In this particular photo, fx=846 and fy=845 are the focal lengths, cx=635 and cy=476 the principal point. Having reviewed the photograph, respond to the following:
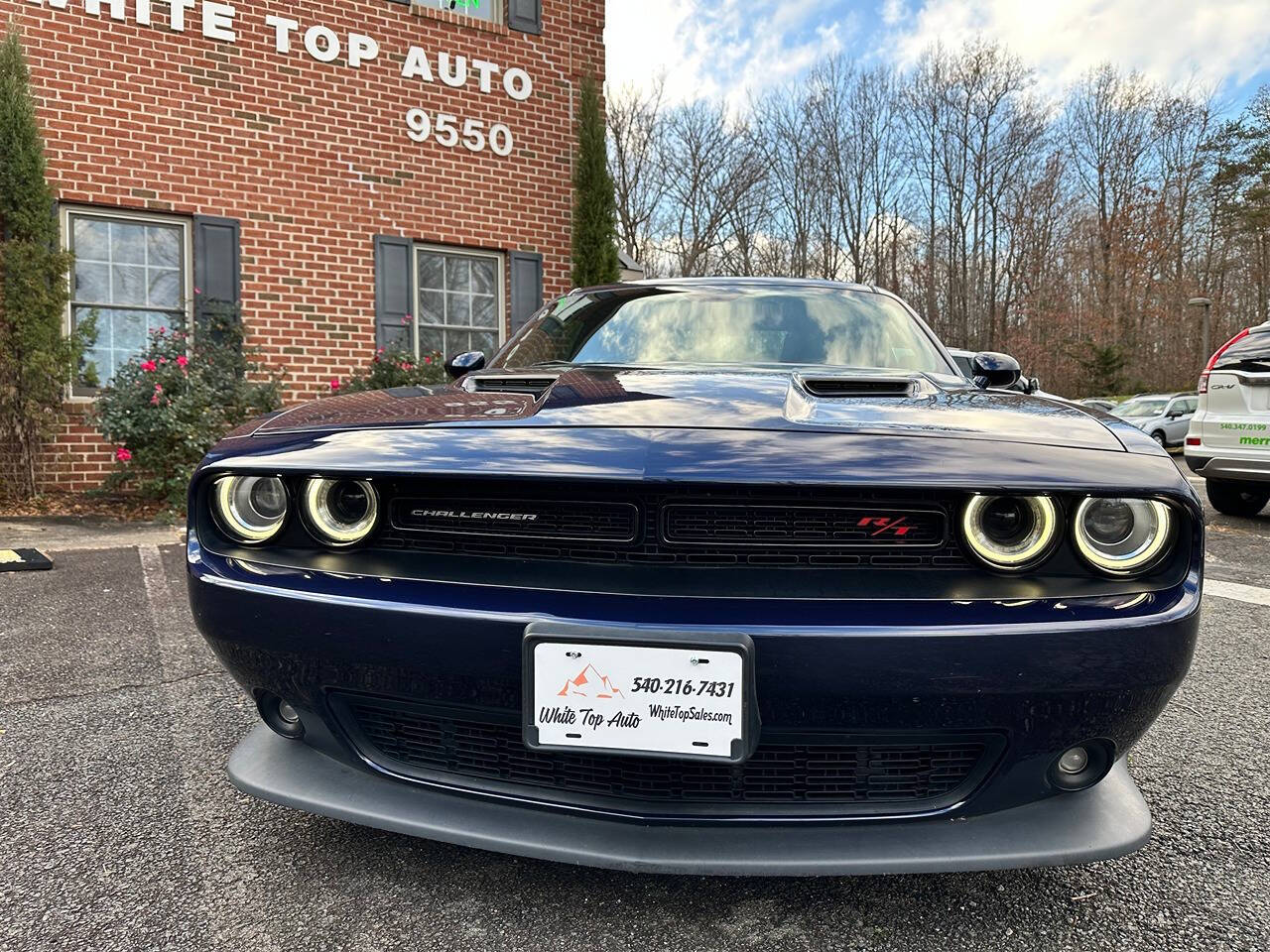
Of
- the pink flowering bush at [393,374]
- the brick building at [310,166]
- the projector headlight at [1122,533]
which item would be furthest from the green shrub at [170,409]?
the projector headlight at [1122,533]

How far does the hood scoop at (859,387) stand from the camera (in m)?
1.81

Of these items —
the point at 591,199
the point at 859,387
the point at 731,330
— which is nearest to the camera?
the point at 859,387

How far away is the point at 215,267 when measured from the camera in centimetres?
684

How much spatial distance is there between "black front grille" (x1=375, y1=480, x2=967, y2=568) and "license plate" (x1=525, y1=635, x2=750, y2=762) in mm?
186

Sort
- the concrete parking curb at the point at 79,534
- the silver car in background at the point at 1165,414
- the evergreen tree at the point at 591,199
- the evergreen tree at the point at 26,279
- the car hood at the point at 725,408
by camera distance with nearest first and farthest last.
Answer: the car hood at the point at 725,408
the concrete parking curb at the point at 79,534
the evergreen tree at the point at 26,279
the evergreen tree at the point at 591,199
the silver car in background at the point at 1165,414

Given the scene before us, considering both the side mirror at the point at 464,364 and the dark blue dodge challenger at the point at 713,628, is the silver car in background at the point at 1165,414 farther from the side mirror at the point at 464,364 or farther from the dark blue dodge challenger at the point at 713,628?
the dark blue dodge challenger at the point at 713,628

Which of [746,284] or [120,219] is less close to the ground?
[120,219]

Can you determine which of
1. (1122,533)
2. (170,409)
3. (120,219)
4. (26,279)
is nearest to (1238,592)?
(1122,533)

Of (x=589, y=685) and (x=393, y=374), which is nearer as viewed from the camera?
(x=589, y=685)

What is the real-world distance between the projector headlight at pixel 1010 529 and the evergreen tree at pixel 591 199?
7275mm

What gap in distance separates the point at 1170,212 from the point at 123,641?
35904 mm

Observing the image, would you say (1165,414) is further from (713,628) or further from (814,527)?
(713,628)

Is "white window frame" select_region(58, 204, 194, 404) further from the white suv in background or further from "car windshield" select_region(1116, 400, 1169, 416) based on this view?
"car windshield" select_region(1116, 400, 1169, 416)

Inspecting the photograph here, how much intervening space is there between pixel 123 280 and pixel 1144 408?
65.4 feet
